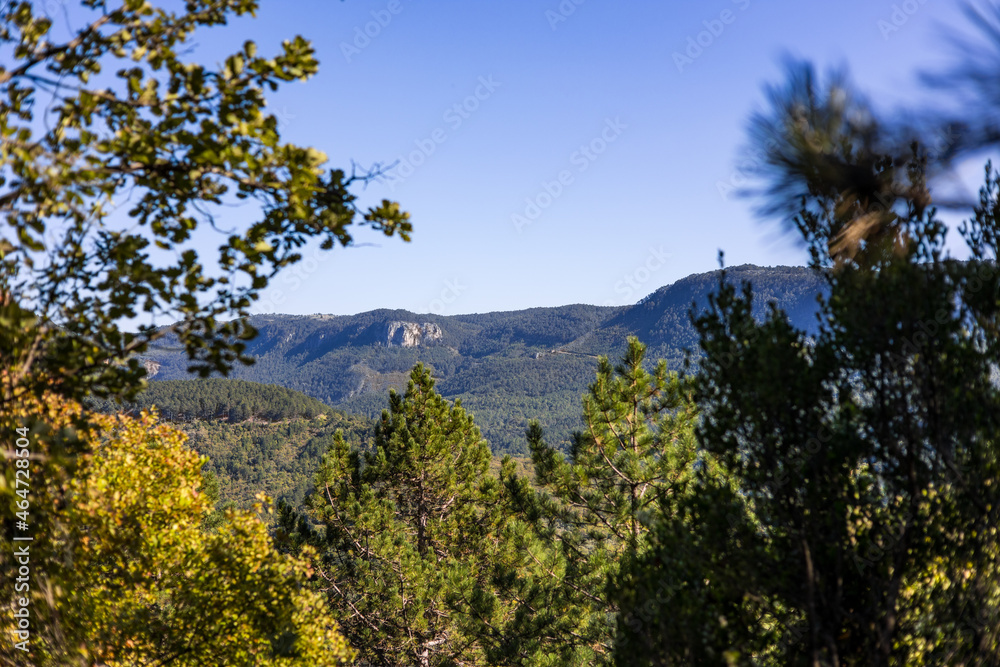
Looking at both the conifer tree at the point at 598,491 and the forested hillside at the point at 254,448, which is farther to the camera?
the forested hillside at the point at 254,448

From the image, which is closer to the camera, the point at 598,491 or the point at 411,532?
the point at 598,491

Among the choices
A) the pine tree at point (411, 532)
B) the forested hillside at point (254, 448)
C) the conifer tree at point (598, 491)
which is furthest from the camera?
the forested hillside at point (254, 448)

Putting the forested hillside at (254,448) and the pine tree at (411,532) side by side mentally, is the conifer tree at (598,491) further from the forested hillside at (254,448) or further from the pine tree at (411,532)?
the forested hillside at (254,448)

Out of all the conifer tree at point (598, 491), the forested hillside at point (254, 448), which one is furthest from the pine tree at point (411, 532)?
the forested hillside at point (254, 448)

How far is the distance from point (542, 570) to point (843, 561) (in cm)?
1008

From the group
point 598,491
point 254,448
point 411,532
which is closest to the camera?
point 598,491

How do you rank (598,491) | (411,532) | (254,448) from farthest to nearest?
(254,448) → (411,532) → (598,491)

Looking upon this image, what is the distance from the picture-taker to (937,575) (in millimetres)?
5023

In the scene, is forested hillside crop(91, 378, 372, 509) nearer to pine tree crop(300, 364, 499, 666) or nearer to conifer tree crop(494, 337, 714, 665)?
pine tree crop(300, 364, 499, 666)

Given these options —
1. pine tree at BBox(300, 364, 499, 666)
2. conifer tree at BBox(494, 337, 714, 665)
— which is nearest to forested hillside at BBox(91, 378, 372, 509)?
pine tree at BBox(300, 364, 499, 666)

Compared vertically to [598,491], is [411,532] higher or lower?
lower

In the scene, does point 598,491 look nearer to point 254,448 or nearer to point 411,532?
point 411,532

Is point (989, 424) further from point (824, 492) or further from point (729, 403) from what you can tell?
point (729, 403)

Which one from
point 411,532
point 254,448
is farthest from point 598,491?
point 254,448
